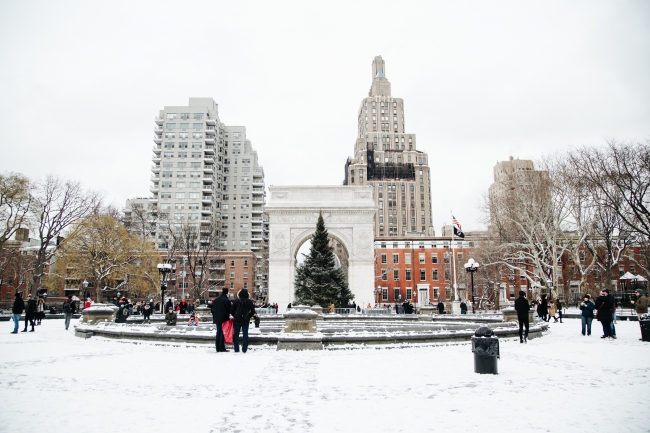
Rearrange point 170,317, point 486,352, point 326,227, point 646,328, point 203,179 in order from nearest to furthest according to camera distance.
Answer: point 486,352
point 646,328
point 170,317
point 326,227
point 203,179

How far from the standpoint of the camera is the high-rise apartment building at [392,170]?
93812 mm

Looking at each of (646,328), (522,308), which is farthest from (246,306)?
(646,328)

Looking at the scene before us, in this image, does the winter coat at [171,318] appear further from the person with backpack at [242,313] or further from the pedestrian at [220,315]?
the person with backpack at [242,313]

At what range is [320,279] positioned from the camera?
3272 cm

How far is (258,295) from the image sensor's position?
2832 inches

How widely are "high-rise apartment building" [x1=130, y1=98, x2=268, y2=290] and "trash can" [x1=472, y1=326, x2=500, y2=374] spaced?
196 feet

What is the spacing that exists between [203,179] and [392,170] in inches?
1719

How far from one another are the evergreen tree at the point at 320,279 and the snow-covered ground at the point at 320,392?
2196cm

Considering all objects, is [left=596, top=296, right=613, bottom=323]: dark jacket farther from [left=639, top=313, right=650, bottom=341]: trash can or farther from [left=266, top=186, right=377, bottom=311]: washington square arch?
[left=266, top=186, right=377, bottom=311]: washington square arch

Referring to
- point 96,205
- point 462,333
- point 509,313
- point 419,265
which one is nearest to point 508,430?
point 462,333

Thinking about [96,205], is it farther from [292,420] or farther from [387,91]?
[387,91]

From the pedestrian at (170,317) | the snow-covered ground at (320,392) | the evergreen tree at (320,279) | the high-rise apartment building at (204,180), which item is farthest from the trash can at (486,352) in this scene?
the high-rise apartment building at (204,180)

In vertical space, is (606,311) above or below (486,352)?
above

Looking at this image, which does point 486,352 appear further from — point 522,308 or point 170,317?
point 170,317
